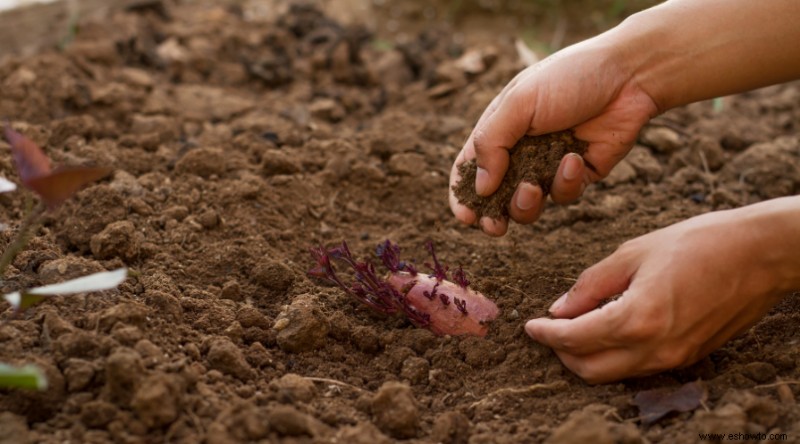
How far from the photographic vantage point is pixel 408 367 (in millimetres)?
1929

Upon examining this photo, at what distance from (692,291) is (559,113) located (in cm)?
62

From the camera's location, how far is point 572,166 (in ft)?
6.84

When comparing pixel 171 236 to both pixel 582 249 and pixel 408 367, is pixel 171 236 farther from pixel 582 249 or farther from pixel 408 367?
pixel 582 249

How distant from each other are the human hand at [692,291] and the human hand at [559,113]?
0.40 m

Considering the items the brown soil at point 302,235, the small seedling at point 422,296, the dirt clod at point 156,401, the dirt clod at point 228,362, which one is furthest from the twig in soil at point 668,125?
the dirt clod at point 156,401

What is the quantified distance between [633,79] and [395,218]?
864mm

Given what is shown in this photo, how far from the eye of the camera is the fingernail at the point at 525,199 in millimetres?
2092

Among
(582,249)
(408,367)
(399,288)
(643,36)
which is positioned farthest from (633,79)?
(408,367)

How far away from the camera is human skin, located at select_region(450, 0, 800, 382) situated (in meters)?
1.67

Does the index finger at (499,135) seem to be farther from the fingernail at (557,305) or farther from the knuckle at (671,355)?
the knuckle at (671,355)

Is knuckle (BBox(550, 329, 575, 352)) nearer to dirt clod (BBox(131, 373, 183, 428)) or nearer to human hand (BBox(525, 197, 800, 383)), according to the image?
human hand (BBox(525, 197, 800, 383))

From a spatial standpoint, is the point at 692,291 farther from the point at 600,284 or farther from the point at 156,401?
the point at 156,401

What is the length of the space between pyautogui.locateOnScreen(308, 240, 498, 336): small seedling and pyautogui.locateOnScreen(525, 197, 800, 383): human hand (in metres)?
0.30

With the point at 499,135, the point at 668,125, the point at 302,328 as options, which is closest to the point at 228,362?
the point at 302,328
